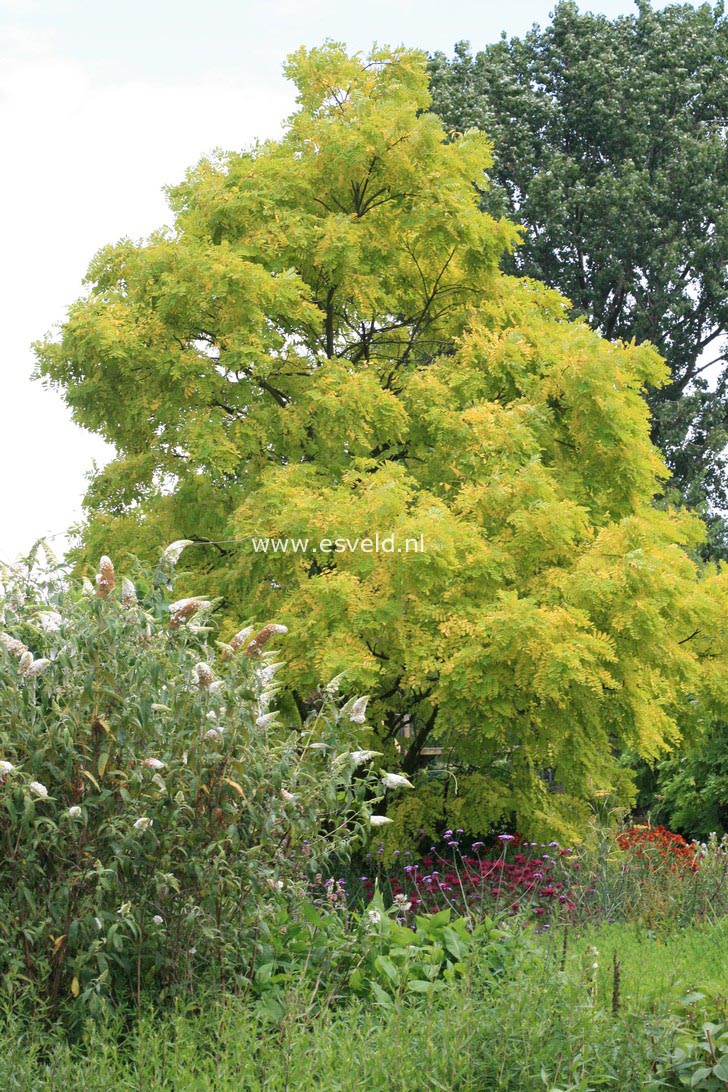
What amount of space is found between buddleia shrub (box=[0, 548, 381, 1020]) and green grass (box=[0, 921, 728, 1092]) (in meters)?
0.32

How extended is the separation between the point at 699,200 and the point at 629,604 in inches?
758

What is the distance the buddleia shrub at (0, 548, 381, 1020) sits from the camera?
5660 millimetres

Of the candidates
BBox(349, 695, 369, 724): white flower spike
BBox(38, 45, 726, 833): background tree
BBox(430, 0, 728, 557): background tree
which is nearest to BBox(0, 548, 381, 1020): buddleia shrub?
BBox(349, 695, 369, 724): white flower spike

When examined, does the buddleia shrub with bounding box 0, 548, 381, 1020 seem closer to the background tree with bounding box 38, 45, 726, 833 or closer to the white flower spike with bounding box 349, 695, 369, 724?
the white flower spike with bounding box 349, 695, 369, 724

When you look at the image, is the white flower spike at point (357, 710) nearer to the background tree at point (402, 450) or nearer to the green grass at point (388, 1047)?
the green grass at point (388, 1047)

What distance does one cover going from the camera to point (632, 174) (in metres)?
25.8

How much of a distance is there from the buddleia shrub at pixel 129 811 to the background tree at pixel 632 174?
68.8 ft

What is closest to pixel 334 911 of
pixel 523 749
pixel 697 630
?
pixel 523 749

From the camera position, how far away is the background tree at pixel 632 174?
26.0 meters

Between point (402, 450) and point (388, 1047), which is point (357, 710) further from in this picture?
point (402, 450)

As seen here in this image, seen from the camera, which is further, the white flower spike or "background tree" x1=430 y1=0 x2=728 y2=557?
"background tree" x1=430 y1=0 x2=728 y2=557

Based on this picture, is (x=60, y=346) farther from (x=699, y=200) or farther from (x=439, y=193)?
(x=699, y=200)

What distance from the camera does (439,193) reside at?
40.4 feet

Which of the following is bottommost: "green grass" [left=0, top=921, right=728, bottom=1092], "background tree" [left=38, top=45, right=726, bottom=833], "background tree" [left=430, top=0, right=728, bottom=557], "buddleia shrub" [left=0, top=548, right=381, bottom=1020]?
"green grass" [left=0, top=921, right=728, bottom=1092]
